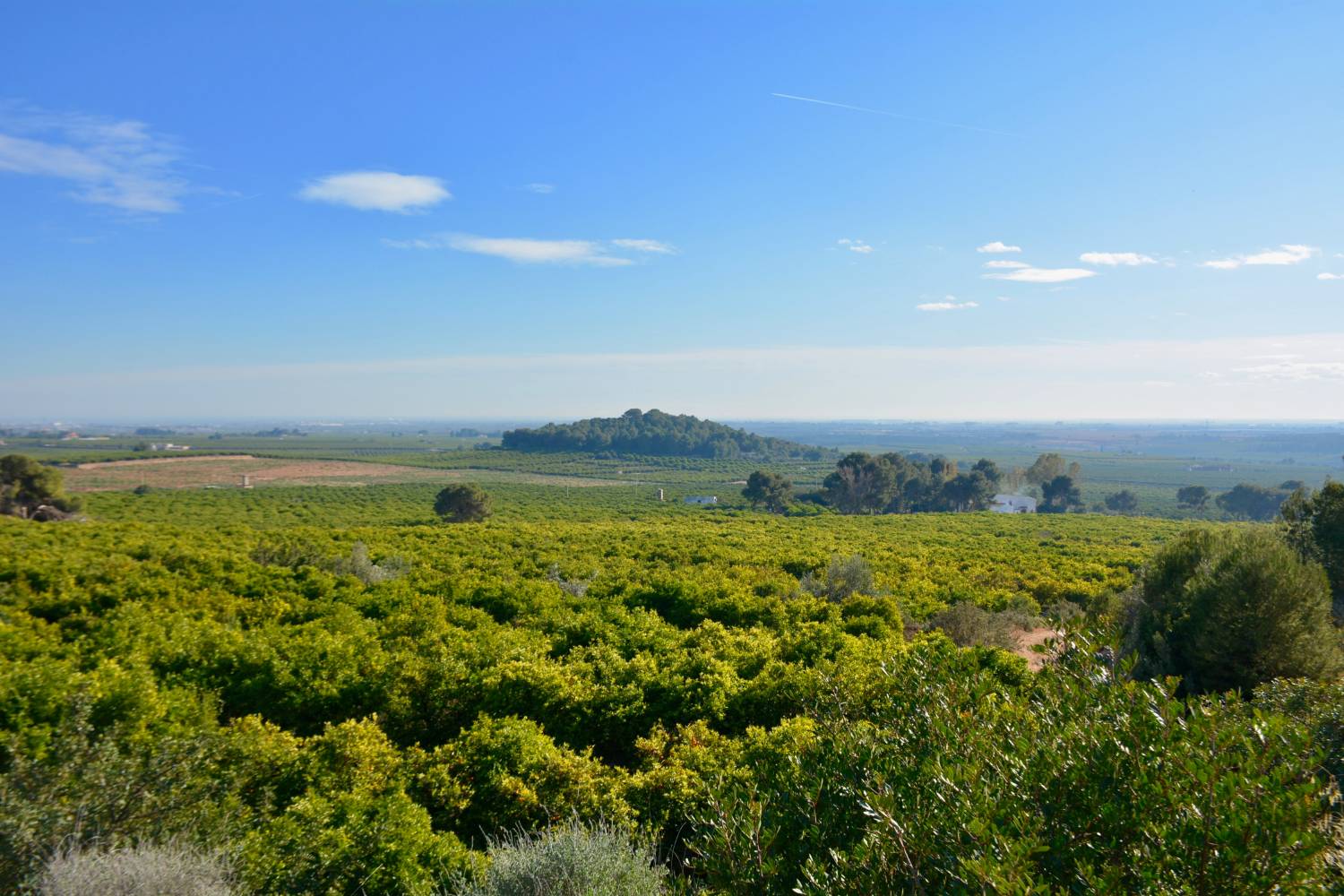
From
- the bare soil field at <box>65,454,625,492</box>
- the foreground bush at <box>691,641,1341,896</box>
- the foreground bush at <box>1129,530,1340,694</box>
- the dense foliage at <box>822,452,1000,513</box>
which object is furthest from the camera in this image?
the bare soil field at <box>65,454,625,492</box>

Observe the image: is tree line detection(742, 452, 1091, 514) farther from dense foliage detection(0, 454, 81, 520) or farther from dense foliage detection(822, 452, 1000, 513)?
dense foliage detection(0, 454, 81, 520)

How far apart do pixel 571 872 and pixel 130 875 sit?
→ 10.8ft

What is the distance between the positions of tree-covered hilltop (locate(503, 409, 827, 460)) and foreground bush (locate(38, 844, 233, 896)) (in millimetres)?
151876

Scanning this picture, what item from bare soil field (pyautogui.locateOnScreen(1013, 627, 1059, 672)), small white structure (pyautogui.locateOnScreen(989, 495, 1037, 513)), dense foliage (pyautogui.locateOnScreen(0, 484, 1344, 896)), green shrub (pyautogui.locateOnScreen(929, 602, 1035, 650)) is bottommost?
small white structure (pyautogui.locateOnScreen(989, 495, 1037, 513))

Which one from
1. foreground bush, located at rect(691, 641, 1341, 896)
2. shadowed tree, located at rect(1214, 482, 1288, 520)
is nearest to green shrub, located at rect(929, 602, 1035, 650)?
foreground bush, located at rect(691, 641, 1341, 896)

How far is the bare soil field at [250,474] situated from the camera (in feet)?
258

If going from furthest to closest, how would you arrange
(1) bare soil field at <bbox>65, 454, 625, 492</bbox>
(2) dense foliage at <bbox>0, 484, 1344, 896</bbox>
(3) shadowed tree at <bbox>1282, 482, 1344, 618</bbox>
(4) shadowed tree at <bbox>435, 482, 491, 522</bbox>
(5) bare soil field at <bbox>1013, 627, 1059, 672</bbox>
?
(1) bare soil field at <bbox>65, 454, 625, 492</bbox>, (4) shadowed tree at <bbox>435, 482, 491, 522</bbox>, (3) shadowed tree at <bbox>1282, 482, 1344, 618</bbox>, (5) bare soil field at <bbox>1013, 627, 1059, 672</bbox>, (2) dense foliage at <bbox>0, 484, 1344, 896</bbox>

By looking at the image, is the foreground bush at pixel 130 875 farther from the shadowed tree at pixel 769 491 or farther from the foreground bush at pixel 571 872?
the shadowed tree at pixel 769 491

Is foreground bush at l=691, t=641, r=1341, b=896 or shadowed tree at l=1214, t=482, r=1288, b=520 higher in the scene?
foreground bush at l=691, t=641, r=1341, b=896

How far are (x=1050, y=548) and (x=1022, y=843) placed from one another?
38189 millimetres

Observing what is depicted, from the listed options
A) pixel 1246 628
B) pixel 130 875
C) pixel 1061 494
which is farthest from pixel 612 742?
pixel 1061 494

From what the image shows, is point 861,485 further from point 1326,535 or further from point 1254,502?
point 1326,535

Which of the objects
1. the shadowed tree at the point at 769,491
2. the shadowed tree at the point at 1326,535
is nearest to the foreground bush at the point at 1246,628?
the shadowed tree at the point at 1326,535

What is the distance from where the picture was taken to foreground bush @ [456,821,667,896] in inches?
204
